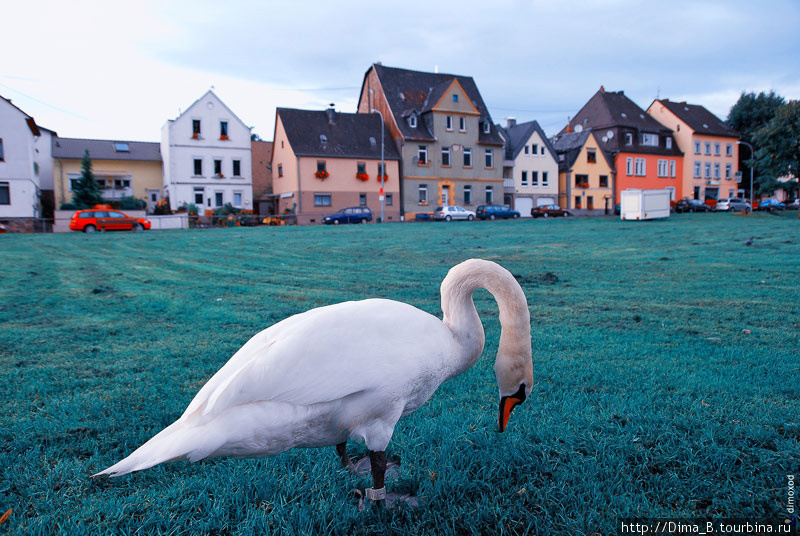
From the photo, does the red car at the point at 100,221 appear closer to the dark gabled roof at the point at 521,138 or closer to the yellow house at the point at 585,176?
the dark gabled roof at the point at 521,138

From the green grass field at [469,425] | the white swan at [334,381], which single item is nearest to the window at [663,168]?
the green grass field at [469,425]

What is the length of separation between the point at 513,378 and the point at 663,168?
7371cm

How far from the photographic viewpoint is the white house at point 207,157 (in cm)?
4869

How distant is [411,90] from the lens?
55.8 metres

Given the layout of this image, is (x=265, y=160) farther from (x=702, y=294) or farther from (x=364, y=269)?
(x=702, y=294)

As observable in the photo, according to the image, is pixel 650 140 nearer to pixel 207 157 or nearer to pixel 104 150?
pixel 207 157

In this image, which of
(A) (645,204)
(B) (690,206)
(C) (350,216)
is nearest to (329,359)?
(A) (645,204)

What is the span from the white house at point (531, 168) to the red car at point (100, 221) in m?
39.6

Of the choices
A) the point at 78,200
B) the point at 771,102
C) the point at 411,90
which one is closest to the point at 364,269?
the point at 78,200

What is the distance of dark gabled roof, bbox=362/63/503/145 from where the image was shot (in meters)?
53.5

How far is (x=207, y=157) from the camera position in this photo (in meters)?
50.0

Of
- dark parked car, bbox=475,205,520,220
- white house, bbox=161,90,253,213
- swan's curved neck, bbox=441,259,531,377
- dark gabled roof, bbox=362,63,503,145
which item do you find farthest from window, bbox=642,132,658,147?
swan's curved neck, bbox=441,259,531,377

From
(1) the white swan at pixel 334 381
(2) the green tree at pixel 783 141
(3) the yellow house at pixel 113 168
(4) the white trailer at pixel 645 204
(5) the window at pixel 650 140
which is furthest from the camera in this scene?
(5) the window at pixel 650 140

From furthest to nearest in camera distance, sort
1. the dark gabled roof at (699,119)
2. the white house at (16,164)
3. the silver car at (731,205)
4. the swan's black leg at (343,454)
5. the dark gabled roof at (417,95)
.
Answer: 1. the dark gabled roof at (699,119)
2. the silver car at (731,205)
3. the dark gabled roof at (417,95)
4. the white house at (16,164)
5. the swan's black leg at (343,454)
